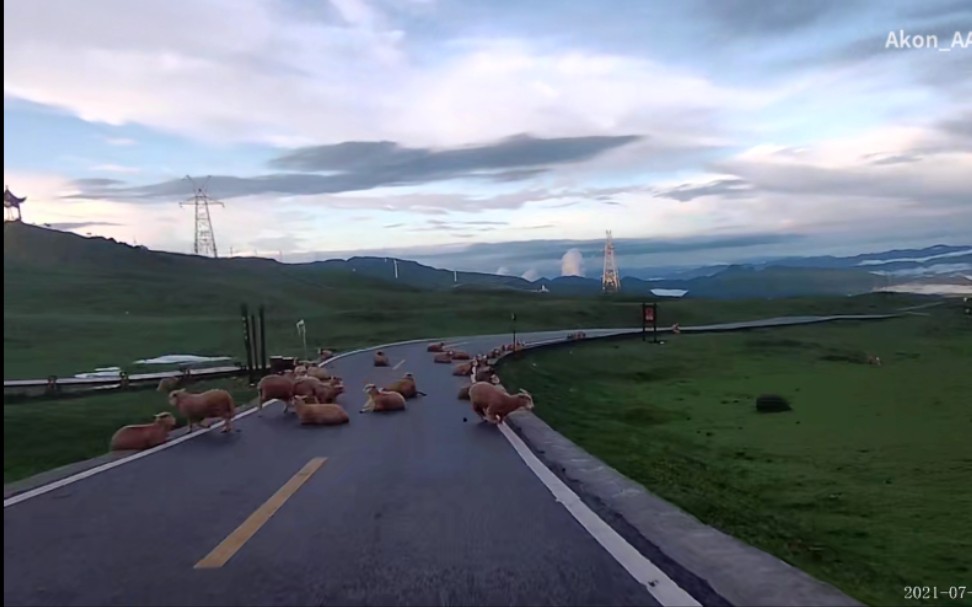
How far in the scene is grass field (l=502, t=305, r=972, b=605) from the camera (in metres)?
10.6

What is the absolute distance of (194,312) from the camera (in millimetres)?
115000

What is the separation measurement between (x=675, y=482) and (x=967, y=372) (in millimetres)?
36110

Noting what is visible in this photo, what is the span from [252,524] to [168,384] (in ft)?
→ 70.7

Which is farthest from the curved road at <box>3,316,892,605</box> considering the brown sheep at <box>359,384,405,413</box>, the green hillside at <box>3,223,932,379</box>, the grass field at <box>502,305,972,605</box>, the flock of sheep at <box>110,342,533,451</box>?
the green hillside at <box>3,223,932,379</box>

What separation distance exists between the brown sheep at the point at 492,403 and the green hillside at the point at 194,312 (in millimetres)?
27157

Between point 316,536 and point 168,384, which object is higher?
point 316,536

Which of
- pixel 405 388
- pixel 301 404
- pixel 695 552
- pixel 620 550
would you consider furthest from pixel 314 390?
pixel 695 552

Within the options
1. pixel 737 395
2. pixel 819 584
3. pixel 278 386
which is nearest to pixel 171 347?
pixel 737 395

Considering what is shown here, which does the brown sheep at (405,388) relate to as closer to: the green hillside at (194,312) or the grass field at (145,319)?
the grass field at (145,319)

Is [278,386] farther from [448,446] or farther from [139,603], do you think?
[139,603]

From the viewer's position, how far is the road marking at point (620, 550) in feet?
20.1

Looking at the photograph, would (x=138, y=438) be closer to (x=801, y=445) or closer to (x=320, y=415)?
(x=320, y=415)

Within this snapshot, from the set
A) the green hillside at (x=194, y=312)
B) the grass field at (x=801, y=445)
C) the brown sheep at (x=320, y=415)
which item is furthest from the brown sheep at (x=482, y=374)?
the green hillside at (x=194, y=312)

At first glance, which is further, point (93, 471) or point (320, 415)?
point (320, 415)
